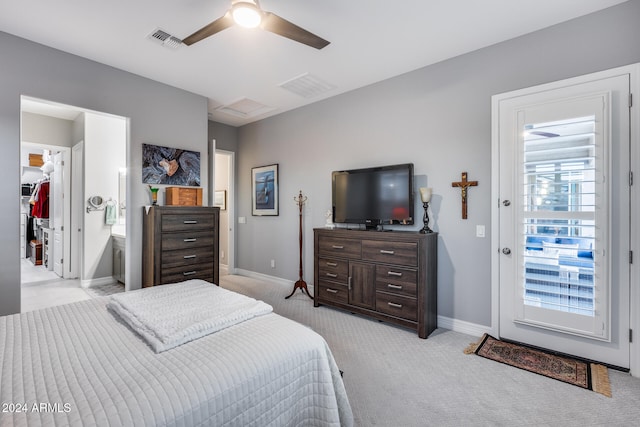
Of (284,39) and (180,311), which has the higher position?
(284,39)

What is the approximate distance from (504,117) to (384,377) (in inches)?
98.8

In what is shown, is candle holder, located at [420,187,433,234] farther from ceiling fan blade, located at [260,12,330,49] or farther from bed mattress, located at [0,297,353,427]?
bed mattress, located at [0,297,353,427]

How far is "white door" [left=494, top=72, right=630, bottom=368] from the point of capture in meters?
2.31

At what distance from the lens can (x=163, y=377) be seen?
109 cm

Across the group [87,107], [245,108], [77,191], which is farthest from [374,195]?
[77,191]

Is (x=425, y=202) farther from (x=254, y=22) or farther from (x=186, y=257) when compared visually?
(x=186, y=257)

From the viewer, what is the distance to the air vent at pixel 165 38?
2693 mm

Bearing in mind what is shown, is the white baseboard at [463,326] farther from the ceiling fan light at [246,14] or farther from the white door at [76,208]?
the white door at [76,208]

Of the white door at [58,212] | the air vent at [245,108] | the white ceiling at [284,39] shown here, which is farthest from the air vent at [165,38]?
the white door at [58,212]

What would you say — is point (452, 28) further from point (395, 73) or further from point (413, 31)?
point (395, 73)

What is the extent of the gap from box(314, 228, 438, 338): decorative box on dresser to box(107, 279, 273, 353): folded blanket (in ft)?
5.60

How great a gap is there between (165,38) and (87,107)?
1216mm

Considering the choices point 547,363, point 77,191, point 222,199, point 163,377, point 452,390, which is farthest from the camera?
point 222,199

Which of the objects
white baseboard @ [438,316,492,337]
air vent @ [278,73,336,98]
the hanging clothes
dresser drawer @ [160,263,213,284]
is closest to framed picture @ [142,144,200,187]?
dresser drawer @ [160,263,213,284]
